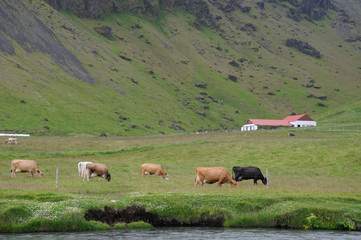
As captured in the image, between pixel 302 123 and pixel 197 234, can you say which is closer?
pixel 197 234

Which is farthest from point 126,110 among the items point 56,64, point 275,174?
point 275,174

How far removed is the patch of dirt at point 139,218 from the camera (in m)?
24.9

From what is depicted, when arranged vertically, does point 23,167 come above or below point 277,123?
below

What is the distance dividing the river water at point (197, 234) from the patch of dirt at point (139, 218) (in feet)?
2.90

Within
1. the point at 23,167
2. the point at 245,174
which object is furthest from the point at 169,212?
the point at 23,167

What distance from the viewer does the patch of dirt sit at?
2494 centimetres

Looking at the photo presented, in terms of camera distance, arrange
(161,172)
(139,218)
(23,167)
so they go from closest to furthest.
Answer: (139,218)
(23,167)
(161,172)

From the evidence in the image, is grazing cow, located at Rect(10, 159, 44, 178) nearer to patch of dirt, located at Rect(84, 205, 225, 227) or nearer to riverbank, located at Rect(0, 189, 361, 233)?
riverbank, located at Rect(0, 189, 361, 233)

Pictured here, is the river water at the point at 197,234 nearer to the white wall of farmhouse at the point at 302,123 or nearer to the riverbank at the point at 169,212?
the riverbank at the point at 169,212

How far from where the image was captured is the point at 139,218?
83.9 ft

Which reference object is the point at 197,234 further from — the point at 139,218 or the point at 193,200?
the point at 139,218

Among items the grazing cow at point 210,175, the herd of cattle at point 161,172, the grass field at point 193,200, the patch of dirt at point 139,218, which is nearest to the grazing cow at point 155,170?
the herd of cattle at point 161,172

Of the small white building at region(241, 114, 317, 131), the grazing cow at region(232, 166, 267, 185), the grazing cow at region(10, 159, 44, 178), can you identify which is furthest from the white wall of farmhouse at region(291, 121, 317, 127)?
the grazing cow at region(10, 159, 44, 178)

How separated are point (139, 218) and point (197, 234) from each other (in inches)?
159
